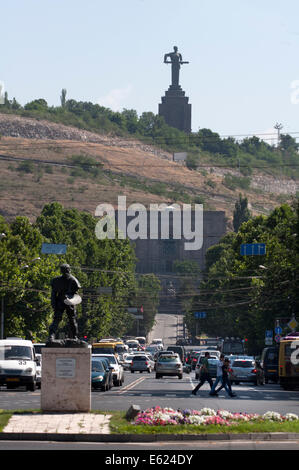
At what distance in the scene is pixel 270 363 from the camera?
63281 millimetres

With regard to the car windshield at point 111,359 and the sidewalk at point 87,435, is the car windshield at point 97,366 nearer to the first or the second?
the car windshield at point 111,359

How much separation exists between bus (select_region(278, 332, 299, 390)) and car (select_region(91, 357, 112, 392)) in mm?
9965

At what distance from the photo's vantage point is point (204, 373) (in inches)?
1587

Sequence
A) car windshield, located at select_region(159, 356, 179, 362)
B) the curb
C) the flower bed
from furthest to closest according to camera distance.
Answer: car windshield, located at select_region(159, 356, 179, 362)
the flower bed
the curb

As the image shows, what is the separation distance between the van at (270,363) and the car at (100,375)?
18.7 meters

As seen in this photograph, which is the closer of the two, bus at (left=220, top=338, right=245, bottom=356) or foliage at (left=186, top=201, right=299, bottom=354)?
foliage at (left=186, top=201, right=299, bottom=354)

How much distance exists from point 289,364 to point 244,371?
609cm

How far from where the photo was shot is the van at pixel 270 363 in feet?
204

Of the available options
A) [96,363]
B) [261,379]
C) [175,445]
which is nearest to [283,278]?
[261,379]

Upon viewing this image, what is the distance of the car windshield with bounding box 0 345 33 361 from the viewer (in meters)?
43.7

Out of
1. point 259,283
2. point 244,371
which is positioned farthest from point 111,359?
point 259,283

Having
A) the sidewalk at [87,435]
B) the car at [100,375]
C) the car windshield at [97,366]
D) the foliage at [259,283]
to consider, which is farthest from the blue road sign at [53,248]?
the sidewalk at [87,435]

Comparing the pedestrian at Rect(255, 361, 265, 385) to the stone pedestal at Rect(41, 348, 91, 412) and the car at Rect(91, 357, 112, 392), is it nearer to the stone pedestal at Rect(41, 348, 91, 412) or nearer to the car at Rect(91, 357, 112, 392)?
the car at Rect(91, 357, 112, 392)

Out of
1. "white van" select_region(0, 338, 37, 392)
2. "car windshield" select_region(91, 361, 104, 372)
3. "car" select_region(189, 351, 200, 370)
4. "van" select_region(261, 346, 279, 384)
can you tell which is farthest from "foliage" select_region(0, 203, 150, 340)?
"white van" select_region(0, 338, 37, 392)
